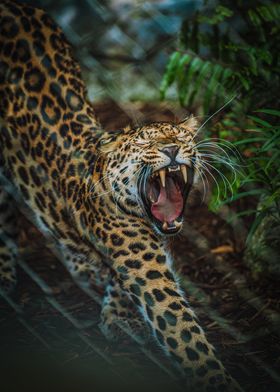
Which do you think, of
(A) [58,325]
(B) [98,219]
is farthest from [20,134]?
(A) [58,325]

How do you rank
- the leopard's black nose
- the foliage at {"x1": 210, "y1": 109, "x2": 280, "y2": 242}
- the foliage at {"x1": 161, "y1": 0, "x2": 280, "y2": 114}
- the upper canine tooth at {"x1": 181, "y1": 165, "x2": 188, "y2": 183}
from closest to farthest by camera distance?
the leopard's black nose, the upper canine tooth at {"x1": 181, "y1": 165, "x2": 188, "y2": 183}, the foliage at {"x1": 210, "y1": 109, "x2": 280, "y2": 242}, the foliage at {"x1": 161, "y1": 0, "x2": 280, "y2": 114}

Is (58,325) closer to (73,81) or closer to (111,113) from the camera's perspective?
(73,81)

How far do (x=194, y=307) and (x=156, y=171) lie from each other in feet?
4.39

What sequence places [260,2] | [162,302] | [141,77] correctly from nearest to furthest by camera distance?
[162,302], [260,2], [141,77]

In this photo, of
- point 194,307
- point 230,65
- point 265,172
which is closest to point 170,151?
point 265,172

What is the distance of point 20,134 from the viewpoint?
4.55m

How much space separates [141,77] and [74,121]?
104 inches

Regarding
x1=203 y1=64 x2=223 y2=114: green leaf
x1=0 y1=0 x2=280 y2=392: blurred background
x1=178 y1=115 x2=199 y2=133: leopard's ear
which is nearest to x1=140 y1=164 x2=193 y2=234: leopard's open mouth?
x1=0 y1=0 x2=280 y2=392: blurred background

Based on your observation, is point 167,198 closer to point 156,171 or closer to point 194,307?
point 156,171

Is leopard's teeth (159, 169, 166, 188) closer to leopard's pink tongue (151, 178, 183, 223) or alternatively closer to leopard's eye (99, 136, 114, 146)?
leopard's pink tongue (151, 178, 183, 223)

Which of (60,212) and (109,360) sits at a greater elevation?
(60,212)

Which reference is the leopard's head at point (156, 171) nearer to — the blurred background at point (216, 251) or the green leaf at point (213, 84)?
the blurred background at point (216, 251)

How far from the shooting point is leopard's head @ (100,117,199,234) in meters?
3.53

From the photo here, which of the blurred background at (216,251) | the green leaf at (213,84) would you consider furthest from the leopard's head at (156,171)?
the green leaf at (213,84)
